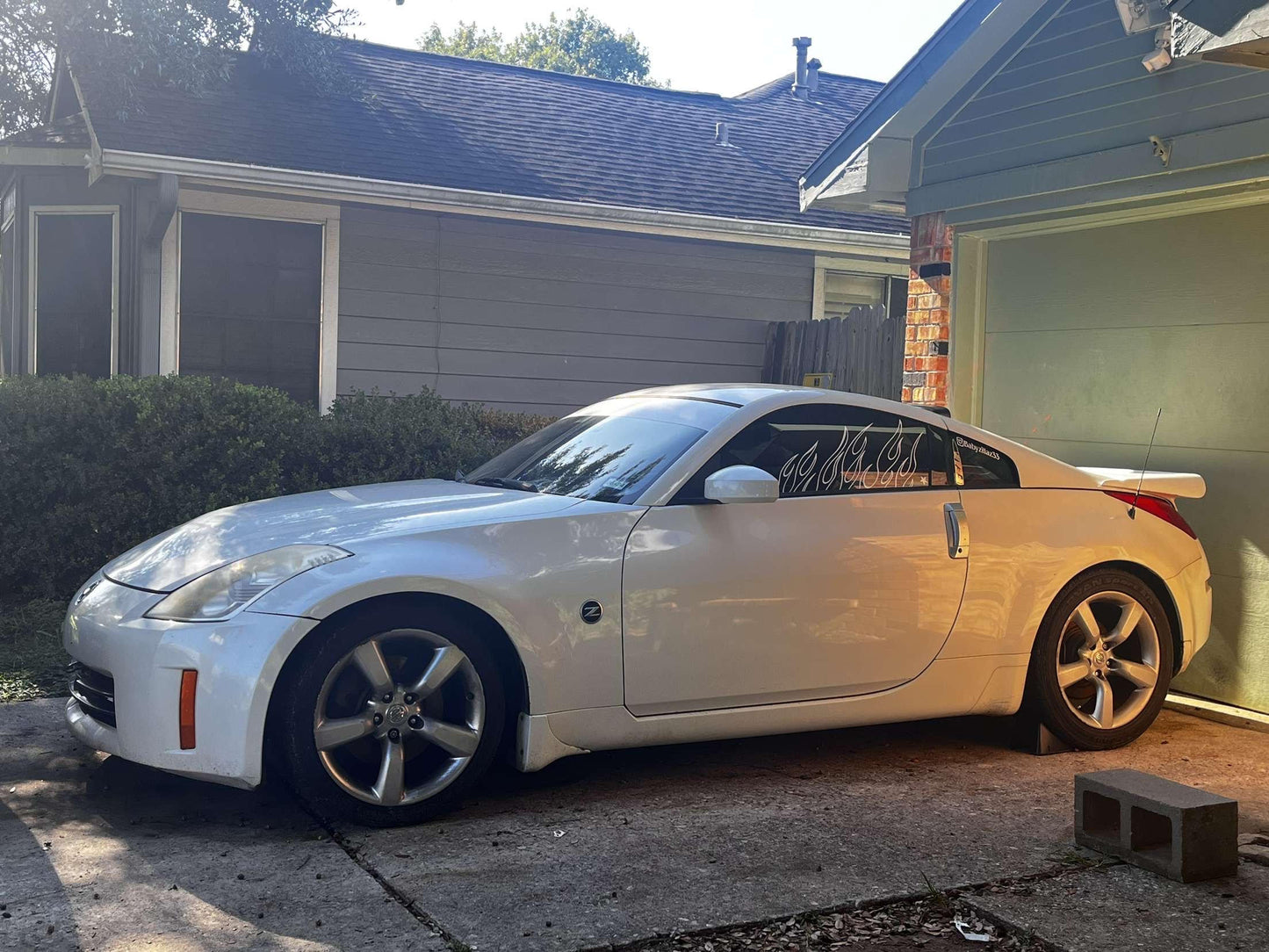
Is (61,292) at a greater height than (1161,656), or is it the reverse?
(61,292)

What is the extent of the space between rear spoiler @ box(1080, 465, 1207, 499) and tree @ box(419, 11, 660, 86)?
5958cm

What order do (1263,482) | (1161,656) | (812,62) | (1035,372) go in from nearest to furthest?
(1161,656), (1263,482), (1035,372), (812,62)

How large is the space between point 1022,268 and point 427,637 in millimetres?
4542

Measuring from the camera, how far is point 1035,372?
23.6 feet

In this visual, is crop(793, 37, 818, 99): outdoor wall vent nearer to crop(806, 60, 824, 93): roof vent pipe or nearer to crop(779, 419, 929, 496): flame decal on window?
crop(806, 60, 824, 93): roof vent pipe

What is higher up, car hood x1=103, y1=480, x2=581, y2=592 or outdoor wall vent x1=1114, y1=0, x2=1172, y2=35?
outdoor wall vent x1=1114, y1=0, x2=1172, y2=35

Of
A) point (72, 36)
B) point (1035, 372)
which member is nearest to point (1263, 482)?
point (1035, 372)

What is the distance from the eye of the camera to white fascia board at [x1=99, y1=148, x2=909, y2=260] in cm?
961

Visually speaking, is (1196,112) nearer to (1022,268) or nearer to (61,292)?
(1022,268)

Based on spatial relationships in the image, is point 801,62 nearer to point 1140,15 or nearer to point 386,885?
point 1140,15

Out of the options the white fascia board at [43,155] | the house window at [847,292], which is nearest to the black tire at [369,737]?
the white fascia board at [43,155]

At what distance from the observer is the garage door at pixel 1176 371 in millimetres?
5992

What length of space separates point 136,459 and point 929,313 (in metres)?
4.85

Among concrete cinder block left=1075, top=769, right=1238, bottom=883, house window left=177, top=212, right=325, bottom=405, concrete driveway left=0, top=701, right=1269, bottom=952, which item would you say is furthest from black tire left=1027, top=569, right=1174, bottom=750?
house window left=177, top=212, right=325, bottom=405
